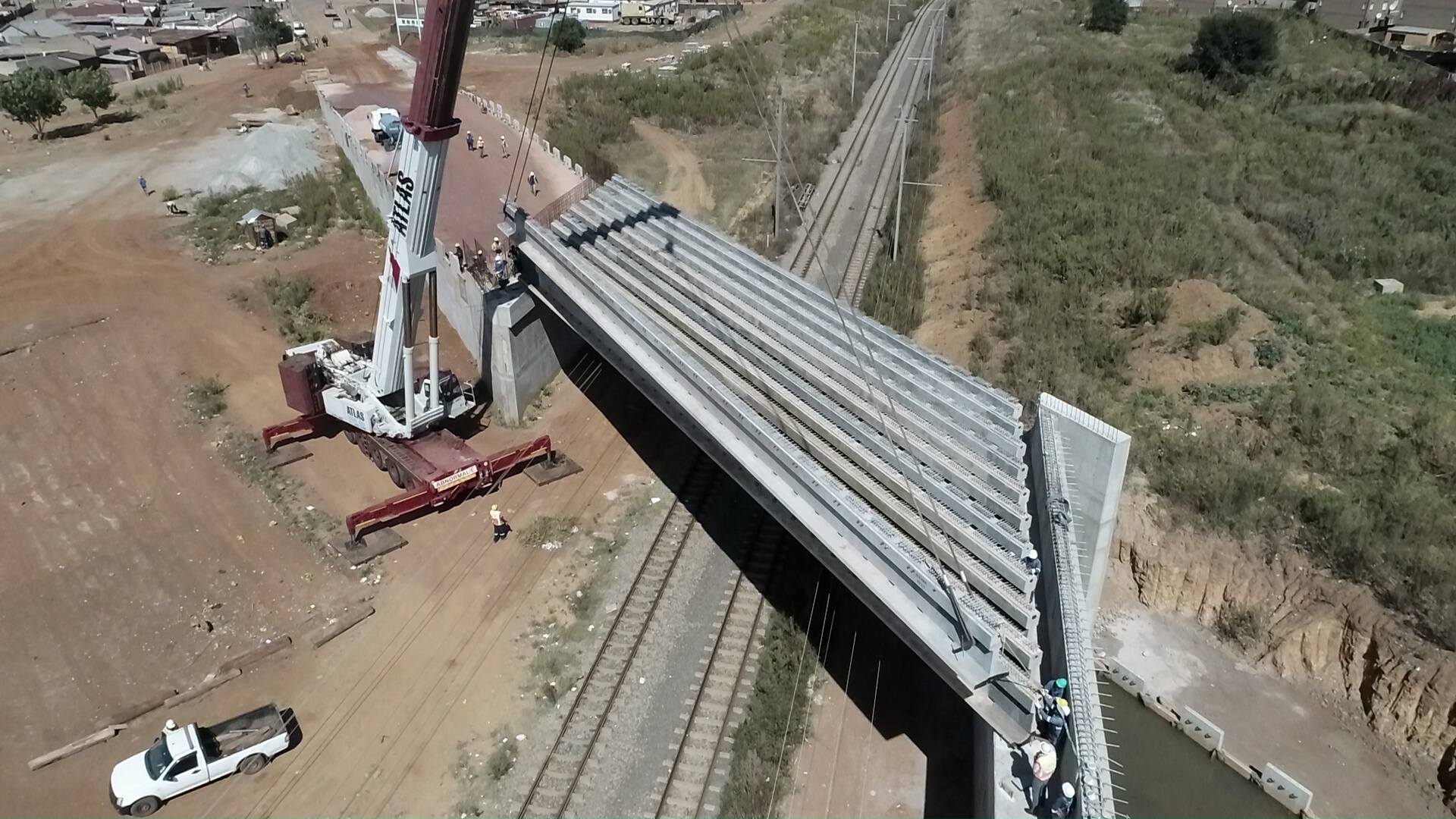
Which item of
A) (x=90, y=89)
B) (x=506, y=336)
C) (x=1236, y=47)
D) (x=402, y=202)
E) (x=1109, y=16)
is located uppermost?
(x=1109, y=16)

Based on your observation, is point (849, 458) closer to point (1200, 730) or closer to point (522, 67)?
point (1200, 730)

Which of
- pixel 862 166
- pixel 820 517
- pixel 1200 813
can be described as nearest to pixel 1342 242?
pixel 862 166

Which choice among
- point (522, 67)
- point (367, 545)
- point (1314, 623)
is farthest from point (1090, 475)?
point (522, 67)

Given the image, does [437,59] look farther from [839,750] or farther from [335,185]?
[335,185]

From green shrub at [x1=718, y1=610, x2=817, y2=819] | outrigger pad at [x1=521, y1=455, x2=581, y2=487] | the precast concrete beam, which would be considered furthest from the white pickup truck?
the precast concrete beam

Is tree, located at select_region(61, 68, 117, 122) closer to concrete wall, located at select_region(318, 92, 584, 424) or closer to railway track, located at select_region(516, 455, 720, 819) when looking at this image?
concrete wall, located at select_region(318, 92, 584, 424)

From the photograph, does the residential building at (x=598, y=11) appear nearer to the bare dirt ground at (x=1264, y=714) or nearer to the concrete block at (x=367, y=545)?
the concrete block at (x=367, y=545)
